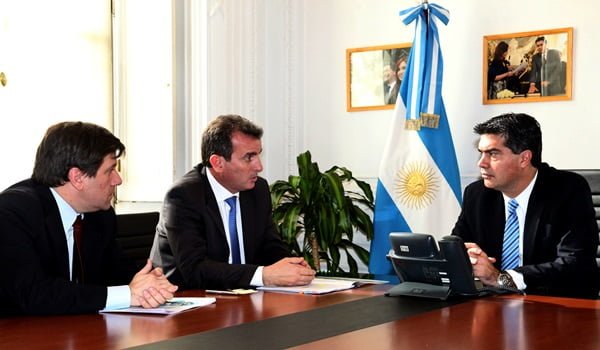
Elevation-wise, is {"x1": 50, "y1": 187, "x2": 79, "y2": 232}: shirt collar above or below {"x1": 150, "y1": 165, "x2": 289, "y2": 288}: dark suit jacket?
above

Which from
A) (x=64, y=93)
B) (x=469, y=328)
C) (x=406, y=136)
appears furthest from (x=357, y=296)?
(x=64, y=93)

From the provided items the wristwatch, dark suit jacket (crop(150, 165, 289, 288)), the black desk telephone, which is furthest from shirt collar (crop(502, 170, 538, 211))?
dark suit jacket (crop(150, 165, 289, 288))

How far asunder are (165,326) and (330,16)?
152 inches

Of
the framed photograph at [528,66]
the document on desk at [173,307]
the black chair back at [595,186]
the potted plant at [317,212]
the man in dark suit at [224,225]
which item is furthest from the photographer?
the potted plant at [317,212]

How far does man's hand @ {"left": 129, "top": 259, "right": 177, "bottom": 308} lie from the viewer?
233 centimetres

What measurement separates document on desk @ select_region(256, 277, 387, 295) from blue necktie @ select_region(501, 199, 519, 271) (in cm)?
62

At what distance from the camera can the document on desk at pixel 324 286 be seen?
270 cm

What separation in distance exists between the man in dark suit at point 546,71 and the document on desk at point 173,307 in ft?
9.61

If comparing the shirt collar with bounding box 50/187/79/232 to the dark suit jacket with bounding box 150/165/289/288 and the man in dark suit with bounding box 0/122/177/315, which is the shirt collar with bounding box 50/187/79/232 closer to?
the man in dark suit with bounding box 0/122/177/315

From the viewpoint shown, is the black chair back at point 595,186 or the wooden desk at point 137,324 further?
the black chair back at point 595,186

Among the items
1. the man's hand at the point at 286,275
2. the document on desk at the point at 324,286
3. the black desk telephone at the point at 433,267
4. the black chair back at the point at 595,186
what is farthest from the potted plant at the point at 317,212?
the black desk telephone at the point at 433,267

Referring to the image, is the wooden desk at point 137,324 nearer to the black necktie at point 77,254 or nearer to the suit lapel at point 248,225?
the black necktie at point 77,254

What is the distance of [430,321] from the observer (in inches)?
83.6

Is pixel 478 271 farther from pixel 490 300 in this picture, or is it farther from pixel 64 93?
pixel 64 93
